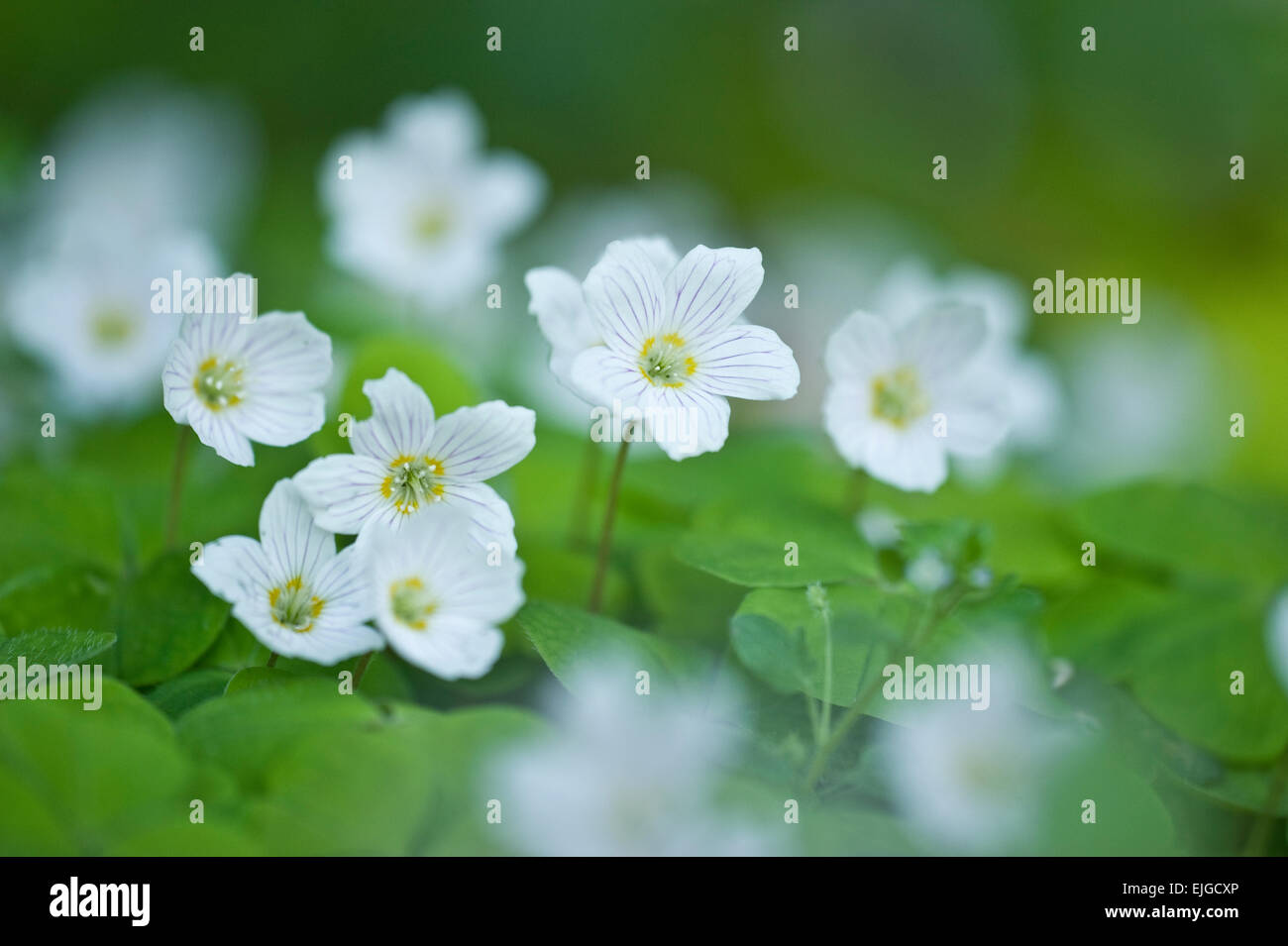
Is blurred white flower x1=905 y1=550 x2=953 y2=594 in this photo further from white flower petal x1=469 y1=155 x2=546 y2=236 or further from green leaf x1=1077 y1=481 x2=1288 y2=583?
white flower petal x1=469 y1=155 x2=546 y2=236

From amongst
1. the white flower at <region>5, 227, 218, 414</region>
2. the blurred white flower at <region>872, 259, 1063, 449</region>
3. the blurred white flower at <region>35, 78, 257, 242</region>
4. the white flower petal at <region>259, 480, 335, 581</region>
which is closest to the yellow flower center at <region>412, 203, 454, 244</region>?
the white flower at <region>5, 227, 218, 414</region>

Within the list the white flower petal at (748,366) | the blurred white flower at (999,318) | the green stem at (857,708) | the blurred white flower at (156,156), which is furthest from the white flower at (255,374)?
the blurred white flower at (156,156)

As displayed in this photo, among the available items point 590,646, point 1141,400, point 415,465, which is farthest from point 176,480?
point 1141,400

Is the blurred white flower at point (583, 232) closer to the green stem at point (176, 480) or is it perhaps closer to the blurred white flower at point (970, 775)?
the green stem at point (176, 480)

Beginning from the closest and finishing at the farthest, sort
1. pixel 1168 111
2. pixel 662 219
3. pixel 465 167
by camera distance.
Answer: pixel 465 167, pixel 662 219, pixel 1168 111

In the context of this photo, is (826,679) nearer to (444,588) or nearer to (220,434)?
(444,588)
